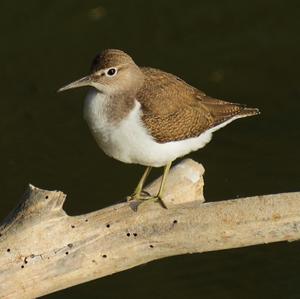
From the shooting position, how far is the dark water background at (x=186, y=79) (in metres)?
12.1

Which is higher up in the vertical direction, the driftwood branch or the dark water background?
the driftwood branch

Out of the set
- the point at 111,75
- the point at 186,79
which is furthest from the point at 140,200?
the point at 186,79

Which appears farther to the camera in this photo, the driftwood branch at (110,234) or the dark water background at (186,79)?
the dark water background at (186,79)

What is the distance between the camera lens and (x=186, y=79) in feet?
51.0

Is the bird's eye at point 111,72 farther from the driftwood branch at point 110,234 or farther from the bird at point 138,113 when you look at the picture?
the driftwood branch at point 110,234

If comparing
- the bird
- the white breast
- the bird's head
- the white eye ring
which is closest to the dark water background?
the bird

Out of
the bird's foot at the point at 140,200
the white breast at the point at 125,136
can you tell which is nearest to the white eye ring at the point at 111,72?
the white breast at the point at 125,136

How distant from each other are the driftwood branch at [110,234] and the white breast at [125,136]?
59 centimetres

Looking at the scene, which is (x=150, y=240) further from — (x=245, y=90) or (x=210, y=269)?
(x=245, y=90)

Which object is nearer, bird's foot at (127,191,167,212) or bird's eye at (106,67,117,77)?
bird's foot at (127,191,167,212)

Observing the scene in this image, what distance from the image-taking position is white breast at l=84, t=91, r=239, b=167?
9.50 meters

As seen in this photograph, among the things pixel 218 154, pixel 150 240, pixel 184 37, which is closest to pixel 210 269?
pixel 218 154

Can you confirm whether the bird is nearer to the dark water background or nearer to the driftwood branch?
the driftwood branch

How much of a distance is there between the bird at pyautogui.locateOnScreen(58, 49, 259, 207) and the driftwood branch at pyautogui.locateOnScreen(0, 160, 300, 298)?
0.47m
